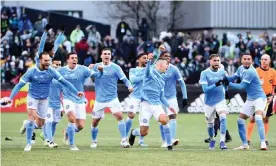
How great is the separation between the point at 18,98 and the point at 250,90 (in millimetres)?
19478

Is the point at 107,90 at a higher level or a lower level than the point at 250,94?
higher

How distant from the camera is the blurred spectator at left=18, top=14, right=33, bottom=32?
47.7 m

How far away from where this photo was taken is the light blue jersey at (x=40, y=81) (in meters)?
22.6

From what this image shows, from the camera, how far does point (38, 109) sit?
77.4 ft

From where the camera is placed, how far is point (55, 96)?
25.1m

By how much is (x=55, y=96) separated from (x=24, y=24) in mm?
23253

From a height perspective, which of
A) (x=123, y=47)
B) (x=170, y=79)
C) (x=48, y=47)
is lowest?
(x=170, y=79)

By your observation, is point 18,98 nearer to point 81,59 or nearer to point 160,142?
point 81,59

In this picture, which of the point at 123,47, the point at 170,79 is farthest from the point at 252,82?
the point at 123,47

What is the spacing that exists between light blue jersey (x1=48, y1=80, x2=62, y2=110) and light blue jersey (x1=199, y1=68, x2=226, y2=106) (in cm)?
383

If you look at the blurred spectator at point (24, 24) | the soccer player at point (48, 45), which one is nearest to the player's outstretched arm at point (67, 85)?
the soccer player at point (48, 45)

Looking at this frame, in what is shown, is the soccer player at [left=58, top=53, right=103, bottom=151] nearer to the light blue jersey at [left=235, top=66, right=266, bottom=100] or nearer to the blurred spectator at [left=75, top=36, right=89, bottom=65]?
the light blue jersey at [left=235, top=66, right=266, bottom=100]

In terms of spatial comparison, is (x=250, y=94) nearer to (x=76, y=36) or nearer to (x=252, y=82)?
(x=252, y=82)

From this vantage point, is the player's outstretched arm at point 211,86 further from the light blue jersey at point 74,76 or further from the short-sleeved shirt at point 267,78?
the light blue jersey at point 74,76
